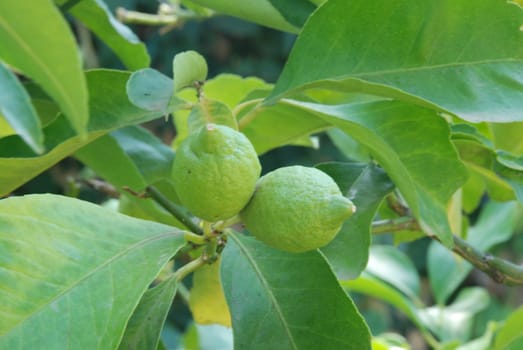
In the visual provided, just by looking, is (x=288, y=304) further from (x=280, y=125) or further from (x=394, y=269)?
(x=394, y=269)

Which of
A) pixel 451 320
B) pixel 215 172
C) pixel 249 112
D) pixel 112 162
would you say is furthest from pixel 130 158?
pixel 451 320

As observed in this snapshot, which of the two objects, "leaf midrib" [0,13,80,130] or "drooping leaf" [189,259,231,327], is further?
"drooping leaf" [189,259,231,327]

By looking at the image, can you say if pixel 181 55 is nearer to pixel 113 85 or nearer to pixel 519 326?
pixel 113 85

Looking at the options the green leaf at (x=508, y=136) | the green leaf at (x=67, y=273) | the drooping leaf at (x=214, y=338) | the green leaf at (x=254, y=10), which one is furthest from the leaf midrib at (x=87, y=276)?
the drooping leaf at (x=214, y=338)

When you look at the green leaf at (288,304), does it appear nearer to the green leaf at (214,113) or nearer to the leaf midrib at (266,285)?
the leaf midrib at (266,285)

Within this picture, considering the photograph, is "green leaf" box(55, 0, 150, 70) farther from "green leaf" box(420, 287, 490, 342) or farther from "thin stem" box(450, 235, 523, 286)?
"green leaf" box(420, 287, 490, 342)

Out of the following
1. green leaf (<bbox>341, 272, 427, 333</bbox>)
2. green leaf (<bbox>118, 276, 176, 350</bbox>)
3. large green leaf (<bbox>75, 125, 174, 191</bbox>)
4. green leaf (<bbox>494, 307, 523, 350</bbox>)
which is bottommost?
green leaf (<bbox>341, 272, 427, 333</bbox>)

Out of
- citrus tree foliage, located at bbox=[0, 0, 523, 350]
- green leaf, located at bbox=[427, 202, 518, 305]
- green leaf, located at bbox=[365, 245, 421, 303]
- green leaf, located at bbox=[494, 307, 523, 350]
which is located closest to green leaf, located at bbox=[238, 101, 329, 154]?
citrus tree foliage, located at bbox=[0, 0, 523, 350]
